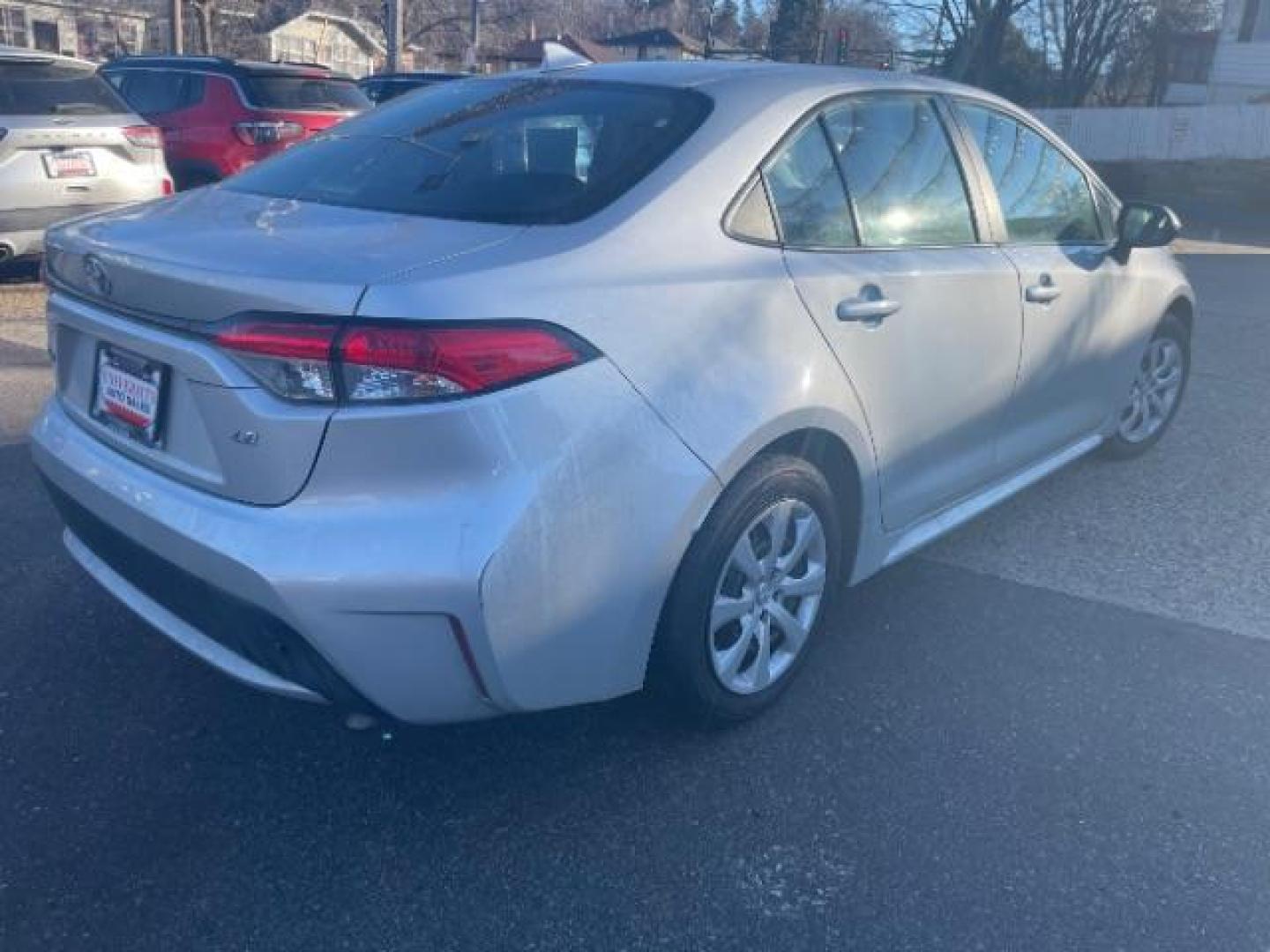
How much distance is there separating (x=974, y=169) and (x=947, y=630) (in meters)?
1.45

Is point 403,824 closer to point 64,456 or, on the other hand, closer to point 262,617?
point 262,617

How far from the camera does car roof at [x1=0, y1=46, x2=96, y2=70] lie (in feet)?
25.9

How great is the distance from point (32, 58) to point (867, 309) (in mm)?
6992

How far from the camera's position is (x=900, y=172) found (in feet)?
11.7

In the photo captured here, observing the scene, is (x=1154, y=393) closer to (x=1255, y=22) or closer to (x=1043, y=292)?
(x=1043, y=292)

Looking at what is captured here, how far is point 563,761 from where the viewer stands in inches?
119

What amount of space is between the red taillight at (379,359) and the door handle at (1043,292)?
2.18 metres

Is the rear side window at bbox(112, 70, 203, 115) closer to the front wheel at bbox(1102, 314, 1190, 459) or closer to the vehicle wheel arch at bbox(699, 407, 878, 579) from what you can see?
the front wheel at bbox(1102, 314, 1190, 459)

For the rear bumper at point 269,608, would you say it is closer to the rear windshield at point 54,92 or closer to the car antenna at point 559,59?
the car antenna at point 559,59

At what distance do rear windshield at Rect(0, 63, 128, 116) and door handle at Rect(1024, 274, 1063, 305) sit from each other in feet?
21.7

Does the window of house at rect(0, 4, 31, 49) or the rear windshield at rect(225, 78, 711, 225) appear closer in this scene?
the rear windshield at rect(225, 78, 711, 225)

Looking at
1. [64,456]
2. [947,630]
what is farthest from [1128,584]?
[64,456]

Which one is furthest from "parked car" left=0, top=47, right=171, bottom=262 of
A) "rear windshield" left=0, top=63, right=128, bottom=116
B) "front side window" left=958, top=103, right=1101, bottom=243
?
"front side window" left=958, top=103, right=1101, bottom=243

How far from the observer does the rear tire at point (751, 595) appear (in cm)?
282
